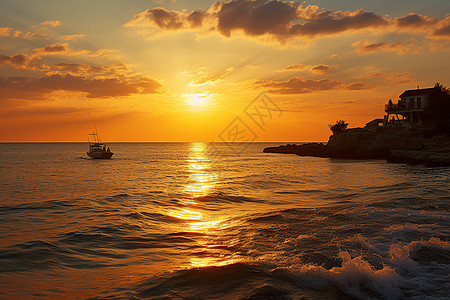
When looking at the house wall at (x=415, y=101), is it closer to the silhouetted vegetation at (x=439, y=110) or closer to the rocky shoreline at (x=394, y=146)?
the silhouetted vegetation at (x=439, y=110)

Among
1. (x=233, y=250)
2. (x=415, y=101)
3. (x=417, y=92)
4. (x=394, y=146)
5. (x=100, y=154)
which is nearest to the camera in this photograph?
(x=233, y=250)

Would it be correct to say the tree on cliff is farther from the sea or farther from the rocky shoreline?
the sea

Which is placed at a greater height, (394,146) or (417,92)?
(417,92)

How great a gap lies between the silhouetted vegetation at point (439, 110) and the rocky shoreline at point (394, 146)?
2.17m

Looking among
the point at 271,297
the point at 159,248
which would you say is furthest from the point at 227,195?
the point at 271,297

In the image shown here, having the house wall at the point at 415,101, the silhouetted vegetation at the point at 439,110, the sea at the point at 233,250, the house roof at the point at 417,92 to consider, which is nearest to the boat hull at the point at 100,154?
the sea at the point at 233,250

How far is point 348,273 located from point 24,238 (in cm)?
1210

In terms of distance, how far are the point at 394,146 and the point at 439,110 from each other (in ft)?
Result: 35.6

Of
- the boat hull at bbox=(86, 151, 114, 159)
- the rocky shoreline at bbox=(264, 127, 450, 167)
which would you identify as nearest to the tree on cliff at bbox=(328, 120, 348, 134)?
the rocky shoreline at bbox=(264, 127, 450, 167)

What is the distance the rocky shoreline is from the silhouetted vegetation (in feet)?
7.13

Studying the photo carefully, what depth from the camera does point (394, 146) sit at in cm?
5753

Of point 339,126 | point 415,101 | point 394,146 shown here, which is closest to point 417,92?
point 415,101

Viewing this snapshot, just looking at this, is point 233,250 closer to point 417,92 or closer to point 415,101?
point 415,101

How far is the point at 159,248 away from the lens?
33.3 ft
